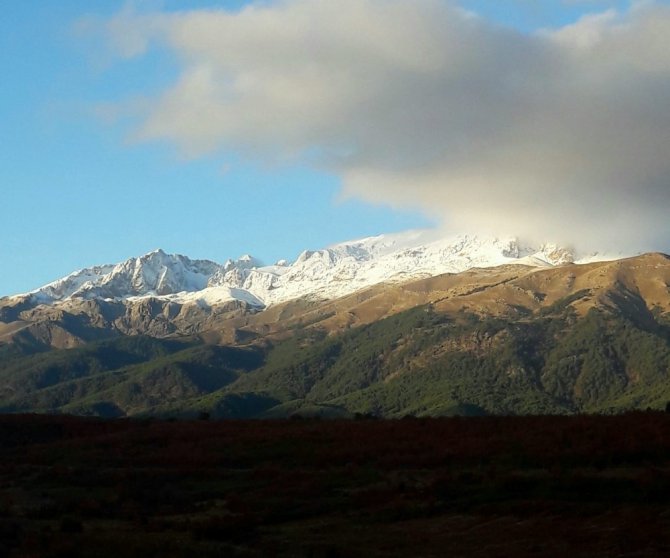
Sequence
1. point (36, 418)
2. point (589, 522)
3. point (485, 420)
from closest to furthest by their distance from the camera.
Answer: point (589, 522)
point (485, 420)
point (36, 418)

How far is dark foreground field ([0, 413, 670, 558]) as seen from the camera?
113 ft

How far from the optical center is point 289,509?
43344 millimetres

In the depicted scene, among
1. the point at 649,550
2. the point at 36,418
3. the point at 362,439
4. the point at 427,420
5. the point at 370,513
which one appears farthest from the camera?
the point at 36,418

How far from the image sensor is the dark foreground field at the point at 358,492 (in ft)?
113

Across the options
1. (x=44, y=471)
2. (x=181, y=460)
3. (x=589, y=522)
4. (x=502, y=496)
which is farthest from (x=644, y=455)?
(x=44, y=471)

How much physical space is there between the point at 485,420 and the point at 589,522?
111 ft

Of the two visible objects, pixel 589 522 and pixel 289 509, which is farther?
pixel 289 509

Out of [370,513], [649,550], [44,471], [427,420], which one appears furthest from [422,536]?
[427,420]

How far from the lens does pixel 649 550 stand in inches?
1204

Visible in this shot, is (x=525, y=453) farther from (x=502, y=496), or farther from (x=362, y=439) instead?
(x=362, y=439)

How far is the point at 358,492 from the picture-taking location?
1806 inches

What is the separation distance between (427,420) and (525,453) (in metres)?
25.2

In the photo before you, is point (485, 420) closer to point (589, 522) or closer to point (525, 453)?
point (525, 453)

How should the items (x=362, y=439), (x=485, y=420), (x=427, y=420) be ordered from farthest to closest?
(x=427, y=420)
(x=485, y=420)
(x=362, y=439)
